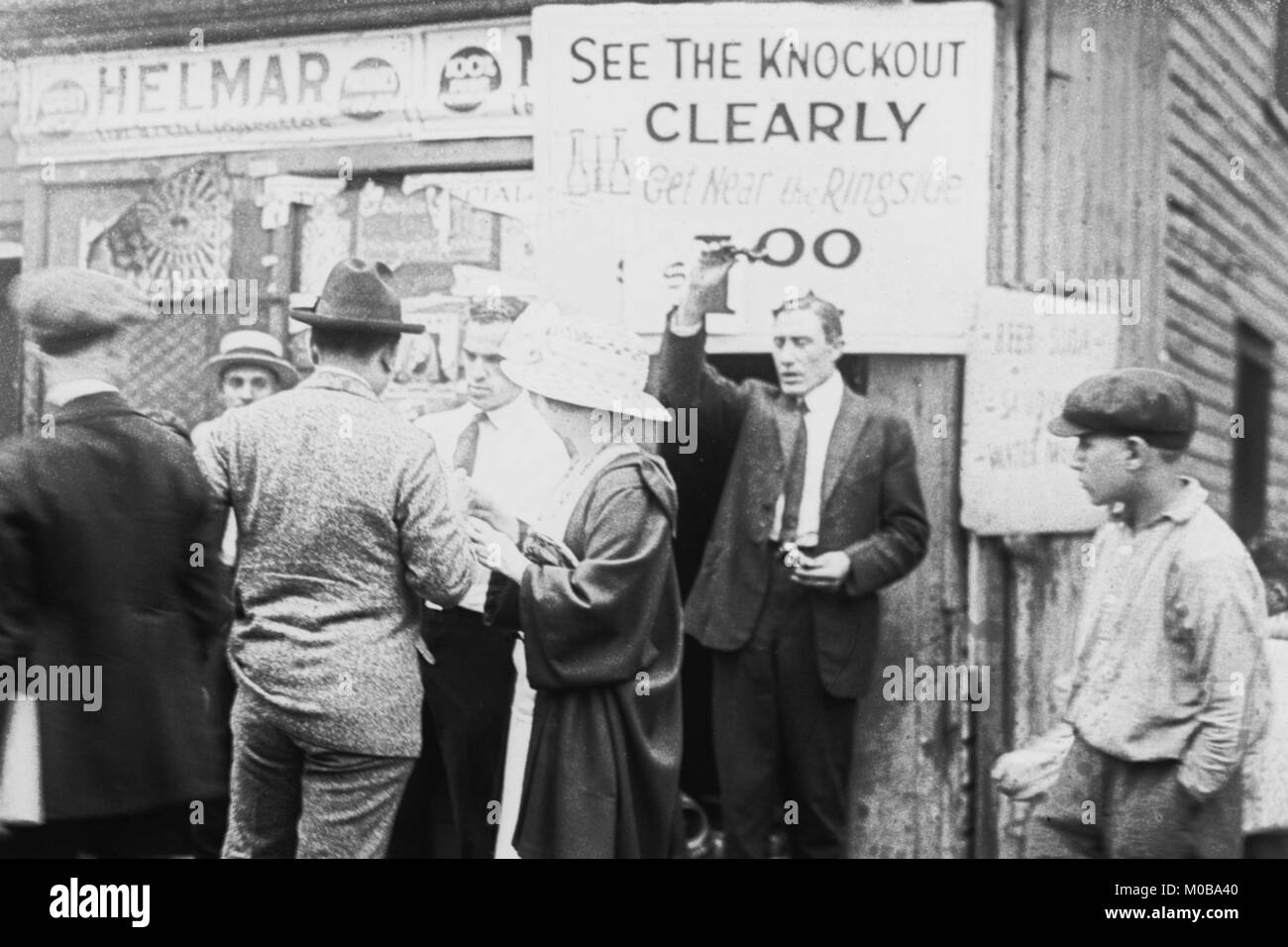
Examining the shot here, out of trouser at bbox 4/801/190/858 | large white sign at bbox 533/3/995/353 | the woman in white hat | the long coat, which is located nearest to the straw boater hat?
the woman in white hat

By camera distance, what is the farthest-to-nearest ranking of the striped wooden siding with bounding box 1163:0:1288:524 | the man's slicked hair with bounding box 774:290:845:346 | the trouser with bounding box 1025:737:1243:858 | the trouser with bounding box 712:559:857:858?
the striped wooden siding with bounding box 1163:0:1288:524, the man's slicked hair with bounding box 774:290:845:346, the trouser with bounding box 712:559:857:858, the trouser with bounding box 1025:737:1243:858

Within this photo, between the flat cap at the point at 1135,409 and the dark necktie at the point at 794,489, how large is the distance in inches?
28.5

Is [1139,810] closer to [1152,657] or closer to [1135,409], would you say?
[1152,657]

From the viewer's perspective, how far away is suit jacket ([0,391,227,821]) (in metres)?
4.20

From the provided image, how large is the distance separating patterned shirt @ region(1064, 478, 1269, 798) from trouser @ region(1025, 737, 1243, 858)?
0.05m

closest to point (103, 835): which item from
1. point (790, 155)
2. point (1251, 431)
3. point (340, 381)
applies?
point (340, 381)

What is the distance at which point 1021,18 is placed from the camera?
5.00 m

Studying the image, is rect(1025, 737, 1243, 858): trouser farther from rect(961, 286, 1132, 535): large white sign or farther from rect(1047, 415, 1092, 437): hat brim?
rect(1047, 415, 1092, 437): hat brim

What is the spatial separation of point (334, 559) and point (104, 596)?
0.59 m

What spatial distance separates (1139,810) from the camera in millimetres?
4449

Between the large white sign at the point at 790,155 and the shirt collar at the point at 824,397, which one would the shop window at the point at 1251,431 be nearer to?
the large white sign at the point at 790,155

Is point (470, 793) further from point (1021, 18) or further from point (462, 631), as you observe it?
point (1021, 18)

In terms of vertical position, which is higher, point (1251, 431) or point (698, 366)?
point (698, 366)

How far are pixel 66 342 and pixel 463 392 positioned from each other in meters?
1.24
